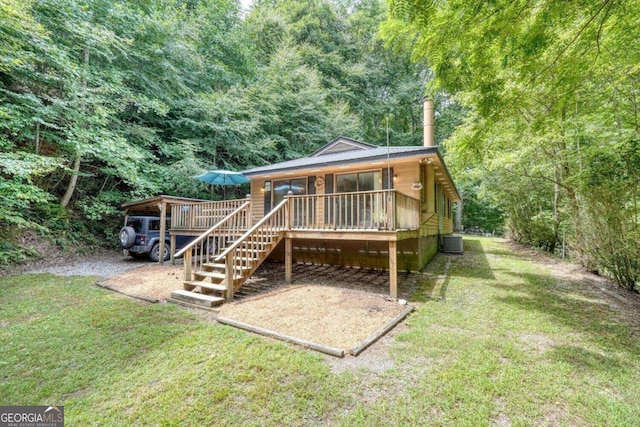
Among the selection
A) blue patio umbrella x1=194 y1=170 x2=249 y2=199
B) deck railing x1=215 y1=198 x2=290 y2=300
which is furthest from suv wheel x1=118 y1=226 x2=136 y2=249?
deck railing x1=215 y1=198 x2=290 y2=300

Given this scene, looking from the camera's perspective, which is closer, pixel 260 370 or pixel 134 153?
pixel 260 370

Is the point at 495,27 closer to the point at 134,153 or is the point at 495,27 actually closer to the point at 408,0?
the point at 408,0

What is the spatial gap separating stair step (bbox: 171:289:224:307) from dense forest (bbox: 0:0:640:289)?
17.6 feet

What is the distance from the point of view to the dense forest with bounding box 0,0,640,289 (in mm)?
4062

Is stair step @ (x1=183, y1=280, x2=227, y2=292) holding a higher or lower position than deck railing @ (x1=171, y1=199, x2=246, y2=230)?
lower

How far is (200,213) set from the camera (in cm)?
920

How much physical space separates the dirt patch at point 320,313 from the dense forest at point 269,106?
12.7 ft

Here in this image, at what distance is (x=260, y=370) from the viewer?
10.2 feet

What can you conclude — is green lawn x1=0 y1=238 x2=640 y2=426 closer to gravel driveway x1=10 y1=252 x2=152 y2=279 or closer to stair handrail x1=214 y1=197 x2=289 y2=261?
stair handrail x1=214 y1=197 x2=289 y2=261

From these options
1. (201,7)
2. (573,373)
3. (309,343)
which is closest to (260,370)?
(309,343)

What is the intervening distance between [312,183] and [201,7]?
49.4ft

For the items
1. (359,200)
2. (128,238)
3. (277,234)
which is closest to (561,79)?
(359,200)

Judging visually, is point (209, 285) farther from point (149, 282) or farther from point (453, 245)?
point (453, 245)

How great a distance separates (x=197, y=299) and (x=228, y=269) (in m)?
0.82
